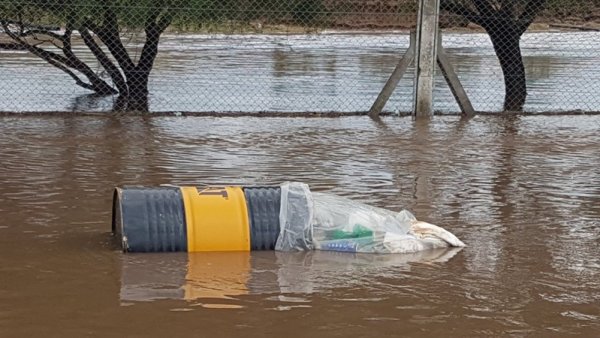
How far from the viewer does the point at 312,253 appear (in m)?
6.34

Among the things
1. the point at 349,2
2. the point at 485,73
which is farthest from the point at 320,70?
the point at 349,2

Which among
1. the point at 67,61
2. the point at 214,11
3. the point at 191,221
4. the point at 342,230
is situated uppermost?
the point at 214,11

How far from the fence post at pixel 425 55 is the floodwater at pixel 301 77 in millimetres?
1044

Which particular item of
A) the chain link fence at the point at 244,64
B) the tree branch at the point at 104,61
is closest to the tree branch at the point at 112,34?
the chain link fence at the point at 244,64

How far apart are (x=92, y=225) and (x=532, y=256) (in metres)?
2.87

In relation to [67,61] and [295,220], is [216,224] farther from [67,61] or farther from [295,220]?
[67,61]

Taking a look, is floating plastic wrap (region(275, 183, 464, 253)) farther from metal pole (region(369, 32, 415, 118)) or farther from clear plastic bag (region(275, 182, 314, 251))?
metal pole (region(369, 32, 415, 118))

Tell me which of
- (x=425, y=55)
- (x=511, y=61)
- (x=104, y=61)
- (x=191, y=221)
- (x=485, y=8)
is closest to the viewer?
(x=191, y=221)

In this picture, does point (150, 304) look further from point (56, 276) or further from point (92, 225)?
point (92, 225)

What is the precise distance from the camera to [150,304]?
517 cm

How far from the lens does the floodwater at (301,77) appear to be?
15094mm

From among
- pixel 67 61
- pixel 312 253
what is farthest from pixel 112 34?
pixel 312 253

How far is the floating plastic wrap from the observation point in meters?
6.36

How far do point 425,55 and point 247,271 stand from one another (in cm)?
718
